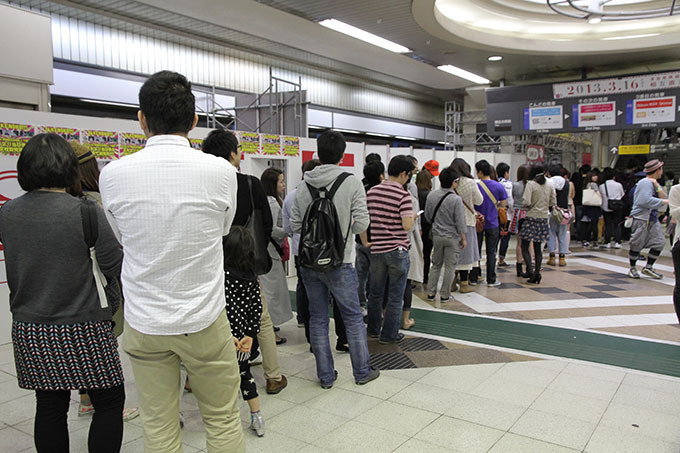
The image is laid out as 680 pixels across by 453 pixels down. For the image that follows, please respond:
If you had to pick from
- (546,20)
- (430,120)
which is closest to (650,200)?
(546,20)

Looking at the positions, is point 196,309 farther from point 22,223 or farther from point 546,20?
point 546,20

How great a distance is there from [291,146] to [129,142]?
2.30m

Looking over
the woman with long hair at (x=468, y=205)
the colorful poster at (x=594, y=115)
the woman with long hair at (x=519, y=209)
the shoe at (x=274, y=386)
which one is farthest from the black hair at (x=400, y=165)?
the colorful poster at (x=594, y=115)

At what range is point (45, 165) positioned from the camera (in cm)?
187

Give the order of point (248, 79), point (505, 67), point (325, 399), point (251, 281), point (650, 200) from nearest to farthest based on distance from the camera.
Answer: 1. point (251, 281)
2. point (325, 399)
3. point (650, 200)
4. point (248, 79)
5. point (505, 67)

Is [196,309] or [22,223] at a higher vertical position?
[22,223]

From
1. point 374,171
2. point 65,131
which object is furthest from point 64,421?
point 65,131

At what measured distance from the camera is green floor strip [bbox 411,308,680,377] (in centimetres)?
369

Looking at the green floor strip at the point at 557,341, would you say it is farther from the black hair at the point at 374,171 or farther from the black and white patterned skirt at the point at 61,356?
the black and white patterned skirt at the point at 61,356

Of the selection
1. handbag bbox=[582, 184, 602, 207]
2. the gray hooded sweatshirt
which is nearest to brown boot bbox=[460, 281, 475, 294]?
the gray hooded sweatshirt

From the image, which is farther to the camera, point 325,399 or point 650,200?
point 650,200

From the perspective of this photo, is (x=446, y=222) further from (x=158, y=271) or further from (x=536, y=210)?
(x=158, y=271)

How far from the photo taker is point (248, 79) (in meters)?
9.77

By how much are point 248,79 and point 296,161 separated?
389 cm
